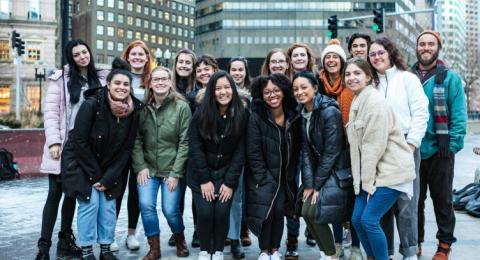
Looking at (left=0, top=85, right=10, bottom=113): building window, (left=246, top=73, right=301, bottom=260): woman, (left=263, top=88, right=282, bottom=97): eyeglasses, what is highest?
(left=0, top=85, right=10, bottom=113): building window

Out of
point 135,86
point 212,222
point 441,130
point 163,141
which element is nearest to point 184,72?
point 135,86

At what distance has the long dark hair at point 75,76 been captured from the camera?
5590mm

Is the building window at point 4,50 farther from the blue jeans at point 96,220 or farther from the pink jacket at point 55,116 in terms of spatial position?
the blue jeans at point 96,220

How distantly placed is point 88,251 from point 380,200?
10.3 feet

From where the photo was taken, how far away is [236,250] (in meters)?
5.71

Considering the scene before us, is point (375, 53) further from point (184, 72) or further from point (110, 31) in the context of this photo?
point (110, 31)

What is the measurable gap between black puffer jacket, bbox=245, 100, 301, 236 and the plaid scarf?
149cm

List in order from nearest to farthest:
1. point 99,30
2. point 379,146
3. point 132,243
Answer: point 379,146
point 132,243
point 99,30

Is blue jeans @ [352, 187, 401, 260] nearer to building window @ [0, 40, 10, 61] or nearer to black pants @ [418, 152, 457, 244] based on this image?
black pants @ [418, 152, 457, 244]

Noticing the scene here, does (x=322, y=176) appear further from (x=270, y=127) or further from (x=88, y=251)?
(x=88, y=251)

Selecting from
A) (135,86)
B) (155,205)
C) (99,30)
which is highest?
(99,30)

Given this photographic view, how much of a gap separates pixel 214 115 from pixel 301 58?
1.73m

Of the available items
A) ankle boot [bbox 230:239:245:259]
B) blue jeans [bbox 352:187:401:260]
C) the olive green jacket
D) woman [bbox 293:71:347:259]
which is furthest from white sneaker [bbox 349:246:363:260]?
the olive green jacket

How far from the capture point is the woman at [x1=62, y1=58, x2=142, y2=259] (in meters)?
5.23
